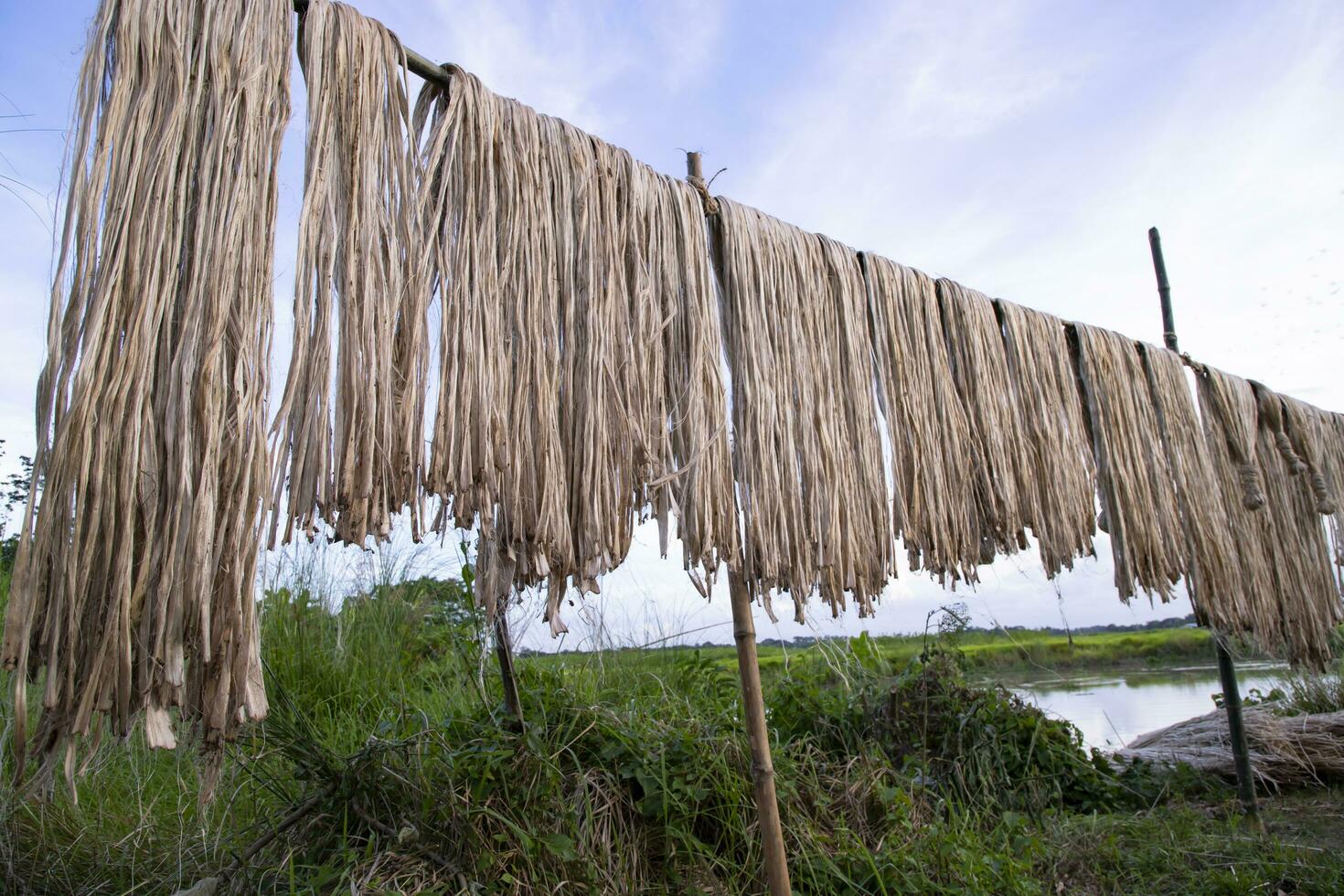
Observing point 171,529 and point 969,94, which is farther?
point 969,94

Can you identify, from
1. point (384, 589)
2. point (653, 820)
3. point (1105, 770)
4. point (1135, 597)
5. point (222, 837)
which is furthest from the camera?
point (384, 589)

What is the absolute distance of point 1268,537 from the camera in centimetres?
304

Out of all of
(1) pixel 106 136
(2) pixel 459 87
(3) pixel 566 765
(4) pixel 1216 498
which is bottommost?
(3) pixel 566 765

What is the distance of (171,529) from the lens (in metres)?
0.99

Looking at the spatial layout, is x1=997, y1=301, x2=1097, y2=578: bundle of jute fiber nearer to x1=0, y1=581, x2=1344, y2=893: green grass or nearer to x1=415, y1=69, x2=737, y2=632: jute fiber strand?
x1=0, y1=581, x2=1344, y2=893: green grass

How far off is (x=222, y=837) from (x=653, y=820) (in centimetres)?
113

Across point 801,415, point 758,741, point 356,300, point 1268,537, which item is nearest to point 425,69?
point 356,300

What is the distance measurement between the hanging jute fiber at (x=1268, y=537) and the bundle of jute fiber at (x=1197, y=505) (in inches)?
1.2

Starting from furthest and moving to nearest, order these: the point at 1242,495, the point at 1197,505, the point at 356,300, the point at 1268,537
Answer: the point at 1268,537, the point at 1242,495, the point at 1197,505, the point at 356,300

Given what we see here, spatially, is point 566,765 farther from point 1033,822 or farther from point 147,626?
point 1033,822

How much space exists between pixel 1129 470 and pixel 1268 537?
988 millimetres

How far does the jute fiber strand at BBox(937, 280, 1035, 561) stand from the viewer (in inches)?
85.0

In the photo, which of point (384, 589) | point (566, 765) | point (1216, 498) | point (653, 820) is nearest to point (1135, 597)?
point (1216, 498)

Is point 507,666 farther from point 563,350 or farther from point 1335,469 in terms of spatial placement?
point 1335,469
